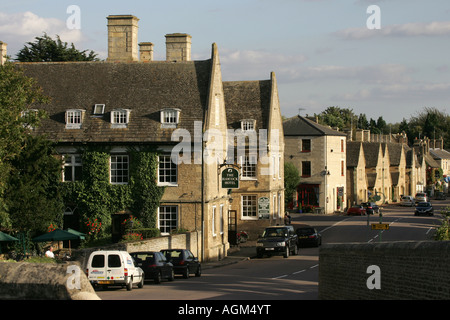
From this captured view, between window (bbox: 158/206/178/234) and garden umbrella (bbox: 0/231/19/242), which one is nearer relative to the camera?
garden umbrella (bbox: 0/231/19/242)

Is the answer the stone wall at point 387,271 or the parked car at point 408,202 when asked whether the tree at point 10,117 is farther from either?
the parked car at point 408,202

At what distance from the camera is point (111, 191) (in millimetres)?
42781

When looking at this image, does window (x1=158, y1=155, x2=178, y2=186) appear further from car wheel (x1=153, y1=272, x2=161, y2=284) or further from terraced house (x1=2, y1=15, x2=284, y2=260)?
car wheel (x1=153, y1=272, x2=161, y2=284)

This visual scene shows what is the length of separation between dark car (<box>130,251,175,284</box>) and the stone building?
5261 cm

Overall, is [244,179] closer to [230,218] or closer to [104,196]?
[230,218]

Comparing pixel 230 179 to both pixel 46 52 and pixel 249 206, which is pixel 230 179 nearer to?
pixel 249 206

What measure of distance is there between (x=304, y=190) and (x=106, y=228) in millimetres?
43813

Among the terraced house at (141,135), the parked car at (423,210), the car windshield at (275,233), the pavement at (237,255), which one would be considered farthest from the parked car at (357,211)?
the car windshield at (275,233)

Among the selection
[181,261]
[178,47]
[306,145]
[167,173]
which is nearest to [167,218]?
[167,173]

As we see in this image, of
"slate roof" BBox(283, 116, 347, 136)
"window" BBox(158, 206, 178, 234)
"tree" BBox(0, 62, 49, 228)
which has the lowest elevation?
"window" BBox(158, 206, 178, 234)

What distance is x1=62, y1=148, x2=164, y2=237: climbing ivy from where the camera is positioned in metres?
42.5

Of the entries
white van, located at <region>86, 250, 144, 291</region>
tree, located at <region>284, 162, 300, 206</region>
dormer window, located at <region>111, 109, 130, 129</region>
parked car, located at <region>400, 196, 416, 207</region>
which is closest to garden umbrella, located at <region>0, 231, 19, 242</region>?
dormer window, located at <region>111, 109, 130, 129</region>

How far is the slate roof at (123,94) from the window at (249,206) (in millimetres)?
13770

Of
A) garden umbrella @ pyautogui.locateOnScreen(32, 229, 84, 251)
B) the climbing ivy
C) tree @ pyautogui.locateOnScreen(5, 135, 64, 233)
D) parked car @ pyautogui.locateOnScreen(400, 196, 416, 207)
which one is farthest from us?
parked car @ pyautogui.locateOnScreen(400, 196, 416, 207)
